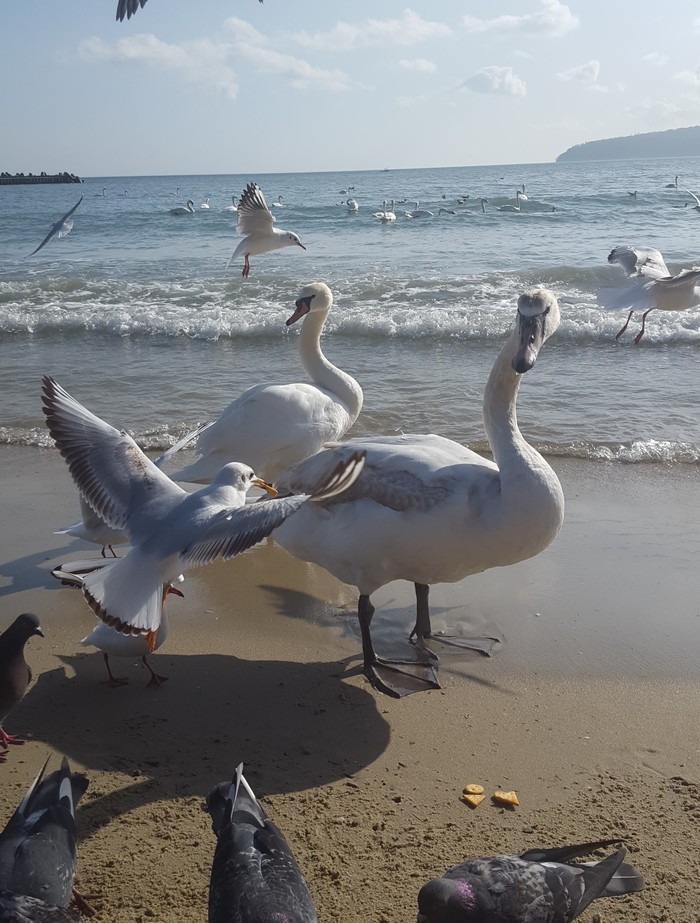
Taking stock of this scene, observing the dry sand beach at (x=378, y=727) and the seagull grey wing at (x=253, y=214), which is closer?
the dry sand beach at (x=378, y=727)

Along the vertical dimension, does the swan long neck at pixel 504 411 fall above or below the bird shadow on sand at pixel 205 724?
above

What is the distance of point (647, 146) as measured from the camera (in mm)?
179750

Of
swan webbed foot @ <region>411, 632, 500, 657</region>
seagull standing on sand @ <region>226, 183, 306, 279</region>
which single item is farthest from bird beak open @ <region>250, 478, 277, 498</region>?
seagull standing on sand @ <region>226, 183, 306, 279</region>

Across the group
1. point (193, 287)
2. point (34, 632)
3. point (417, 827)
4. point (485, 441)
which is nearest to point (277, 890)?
point (417, 827)

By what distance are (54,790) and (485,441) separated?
5.21 metres

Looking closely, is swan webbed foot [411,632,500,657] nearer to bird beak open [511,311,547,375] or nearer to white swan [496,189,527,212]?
bird beak open [511,311,547,375]

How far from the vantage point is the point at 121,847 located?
308 cm

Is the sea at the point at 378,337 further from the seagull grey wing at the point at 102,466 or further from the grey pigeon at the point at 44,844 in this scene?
the grey pigeon at the point at 44,844

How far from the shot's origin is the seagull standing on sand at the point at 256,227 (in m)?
9.99

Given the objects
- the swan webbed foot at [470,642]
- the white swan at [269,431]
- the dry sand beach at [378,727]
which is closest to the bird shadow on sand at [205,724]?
the dry sand beach at [378,727]

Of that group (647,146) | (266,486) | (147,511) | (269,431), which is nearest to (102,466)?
(147,511)

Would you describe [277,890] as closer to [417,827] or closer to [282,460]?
[417,827]

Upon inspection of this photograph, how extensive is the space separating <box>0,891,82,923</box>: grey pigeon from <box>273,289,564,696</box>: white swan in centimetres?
185

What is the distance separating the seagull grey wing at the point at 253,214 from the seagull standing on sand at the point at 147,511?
648 cm
